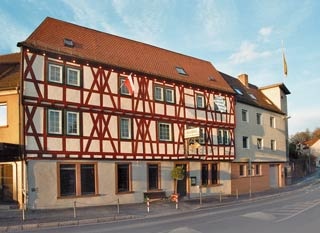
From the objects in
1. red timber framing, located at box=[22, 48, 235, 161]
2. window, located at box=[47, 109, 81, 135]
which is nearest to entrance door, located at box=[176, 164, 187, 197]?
red timber framing, located at box=[22, 48, 235, 161]

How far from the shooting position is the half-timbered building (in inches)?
A: 957

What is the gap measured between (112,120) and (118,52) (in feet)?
17.4

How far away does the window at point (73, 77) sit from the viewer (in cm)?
2608

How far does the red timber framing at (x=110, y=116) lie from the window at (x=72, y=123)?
0.30m

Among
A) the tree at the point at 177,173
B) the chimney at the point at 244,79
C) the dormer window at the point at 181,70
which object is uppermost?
the chimney at the point at 244,79

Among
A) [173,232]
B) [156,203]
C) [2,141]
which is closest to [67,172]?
[2,141]

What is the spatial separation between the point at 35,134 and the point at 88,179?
4.52 meters

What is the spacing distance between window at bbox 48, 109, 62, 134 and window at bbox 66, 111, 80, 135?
0.55m

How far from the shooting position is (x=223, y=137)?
124ft

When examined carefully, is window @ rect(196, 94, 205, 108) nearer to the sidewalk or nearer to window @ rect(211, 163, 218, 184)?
window @ rect(211, 163, 218, 184)

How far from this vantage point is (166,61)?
35.2 m

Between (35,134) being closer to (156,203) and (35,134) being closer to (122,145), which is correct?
(122,145)

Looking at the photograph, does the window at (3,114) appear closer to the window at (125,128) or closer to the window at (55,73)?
the window at (55,73)

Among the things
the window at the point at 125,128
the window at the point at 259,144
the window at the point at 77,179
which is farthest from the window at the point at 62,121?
the window at the point at 259,144
